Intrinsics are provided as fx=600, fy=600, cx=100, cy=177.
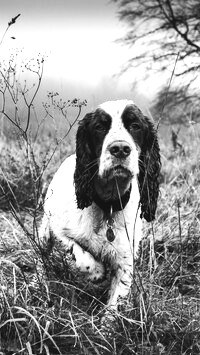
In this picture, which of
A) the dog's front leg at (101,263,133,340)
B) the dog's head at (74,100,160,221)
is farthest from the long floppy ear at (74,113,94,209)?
the dog's front leg at (101,263,133,340)

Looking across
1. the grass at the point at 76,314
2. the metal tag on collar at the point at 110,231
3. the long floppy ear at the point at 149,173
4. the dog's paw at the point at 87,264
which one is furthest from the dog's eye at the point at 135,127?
the dog's paw at the point at 87,264

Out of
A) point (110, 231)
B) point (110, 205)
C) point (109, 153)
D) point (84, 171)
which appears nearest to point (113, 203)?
point (110, 205)

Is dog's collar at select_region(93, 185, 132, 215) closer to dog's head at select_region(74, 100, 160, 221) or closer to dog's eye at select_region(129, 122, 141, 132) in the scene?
dog's head at select_region(74, 100, 160, 221)

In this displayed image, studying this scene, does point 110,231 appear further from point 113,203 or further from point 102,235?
point 113,203

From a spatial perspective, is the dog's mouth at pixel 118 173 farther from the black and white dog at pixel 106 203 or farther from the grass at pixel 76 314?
the grass at pixel 76 314

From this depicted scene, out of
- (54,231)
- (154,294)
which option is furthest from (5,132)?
(154,294)

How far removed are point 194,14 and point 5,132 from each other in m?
6.02

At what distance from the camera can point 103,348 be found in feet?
9.36

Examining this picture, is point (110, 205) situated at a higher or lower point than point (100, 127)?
lower

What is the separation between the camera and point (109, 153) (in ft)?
11.4

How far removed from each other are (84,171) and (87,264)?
0.59 metres

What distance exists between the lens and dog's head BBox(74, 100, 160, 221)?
140 inches

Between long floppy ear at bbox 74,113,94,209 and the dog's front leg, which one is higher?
long floppy ear at bbox 74,113,94,209

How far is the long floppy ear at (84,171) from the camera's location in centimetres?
386
